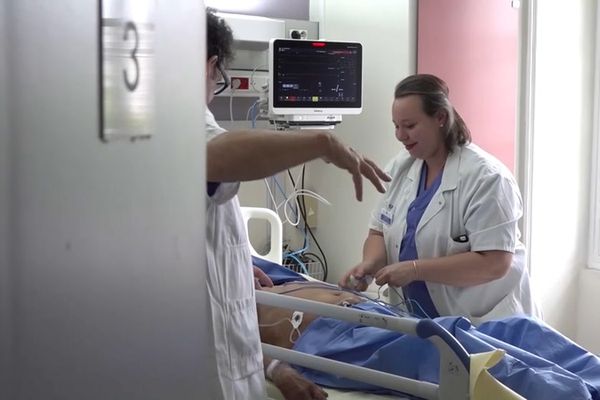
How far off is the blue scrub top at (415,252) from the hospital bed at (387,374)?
0.56 meters

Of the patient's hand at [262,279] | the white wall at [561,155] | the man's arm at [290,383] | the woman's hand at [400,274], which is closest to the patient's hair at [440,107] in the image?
the woman's hand at [400,274]

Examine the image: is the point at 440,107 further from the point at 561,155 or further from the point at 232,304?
the point at 232,304

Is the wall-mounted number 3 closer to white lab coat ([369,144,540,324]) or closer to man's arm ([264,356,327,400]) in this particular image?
man's arm ([264,356,327,400])

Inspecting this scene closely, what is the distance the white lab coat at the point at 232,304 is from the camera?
131 cm

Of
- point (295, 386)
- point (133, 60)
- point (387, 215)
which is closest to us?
point (133, 60)

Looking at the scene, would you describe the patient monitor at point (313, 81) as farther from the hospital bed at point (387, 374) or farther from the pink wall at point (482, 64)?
the hospital bed at point (387, 374)

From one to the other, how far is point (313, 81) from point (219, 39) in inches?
73.4

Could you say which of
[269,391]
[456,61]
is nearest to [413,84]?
[456,61]

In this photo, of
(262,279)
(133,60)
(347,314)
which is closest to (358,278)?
(262,279)

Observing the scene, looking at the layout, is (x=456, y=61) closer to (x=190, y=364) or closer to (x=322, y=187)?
(x=322, y=187)

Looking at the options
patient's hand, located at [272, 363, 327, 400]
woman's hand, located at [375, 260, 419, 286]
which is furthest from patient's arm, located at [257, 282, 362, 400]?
woman's hand, located at [375, 260, 419, 286]

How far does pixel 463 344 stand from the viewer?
1.85 m

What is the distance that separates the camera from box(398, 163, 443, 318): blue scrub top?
96.3 inches

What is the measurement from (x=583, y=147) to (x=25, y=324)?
3.31 m
